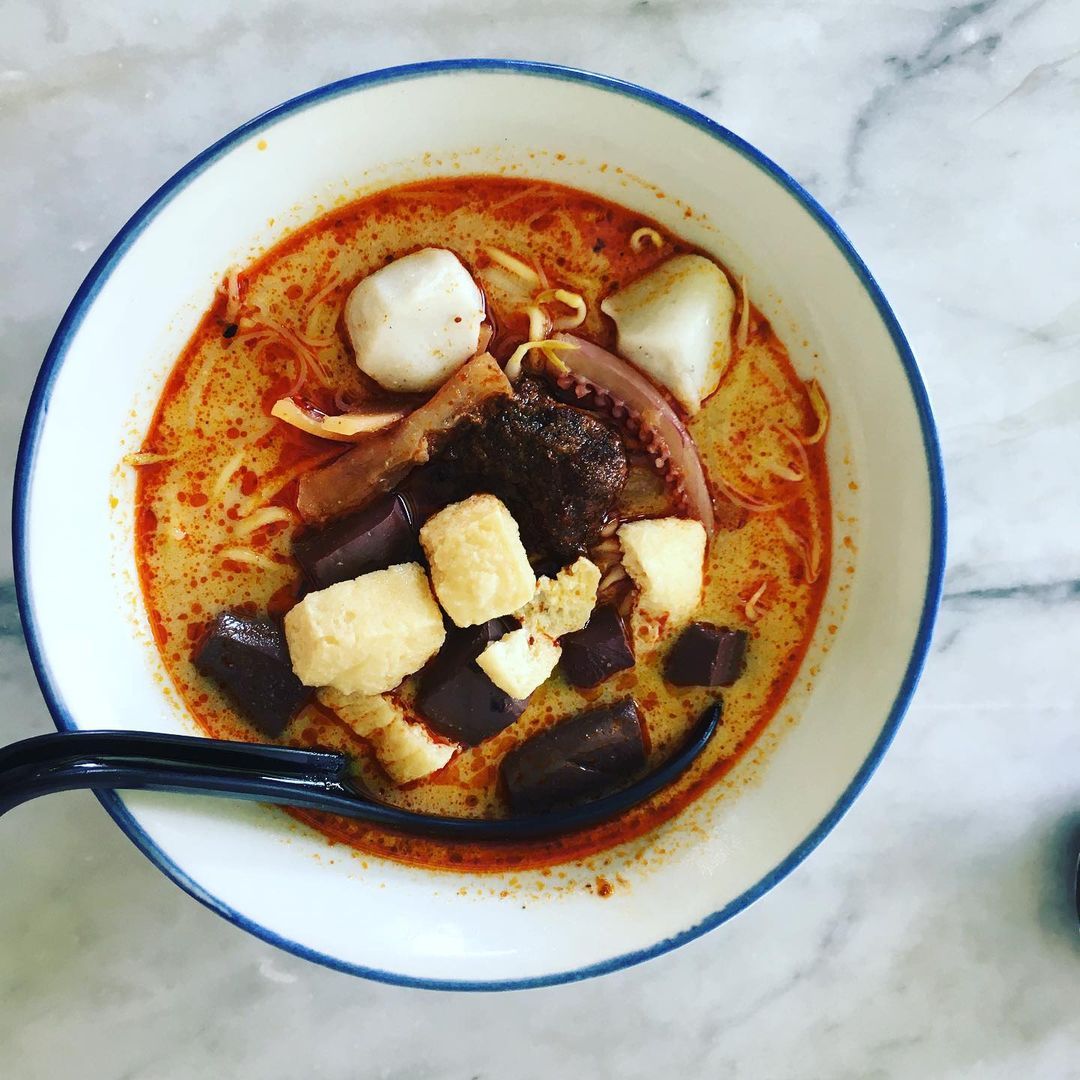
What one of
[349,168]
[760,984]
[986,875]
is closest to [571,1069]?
[760,984]

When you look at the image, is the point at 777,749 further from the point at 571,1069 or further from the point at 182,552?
the point at 182,552

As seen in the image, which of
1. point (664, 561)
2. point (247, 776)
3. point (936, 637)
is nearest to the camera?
point (247, 776)

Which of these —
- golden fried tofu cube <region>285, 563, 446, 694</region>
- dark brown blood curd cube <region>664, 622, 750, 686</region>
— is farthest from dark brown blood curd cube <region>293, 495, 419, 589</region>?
dark brown blood curd cube <region>664, 622, 750, 686</region>

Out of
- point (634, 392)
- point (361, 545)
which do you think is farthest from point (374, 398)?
point (634, 392)

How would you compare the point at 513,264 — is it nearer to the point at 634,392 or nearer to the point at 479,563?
the point at 634,392

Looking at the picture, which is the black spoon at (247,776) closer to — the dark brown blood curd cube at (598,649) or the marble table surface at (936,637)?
the dark brown blood curd cube at (598,649)
